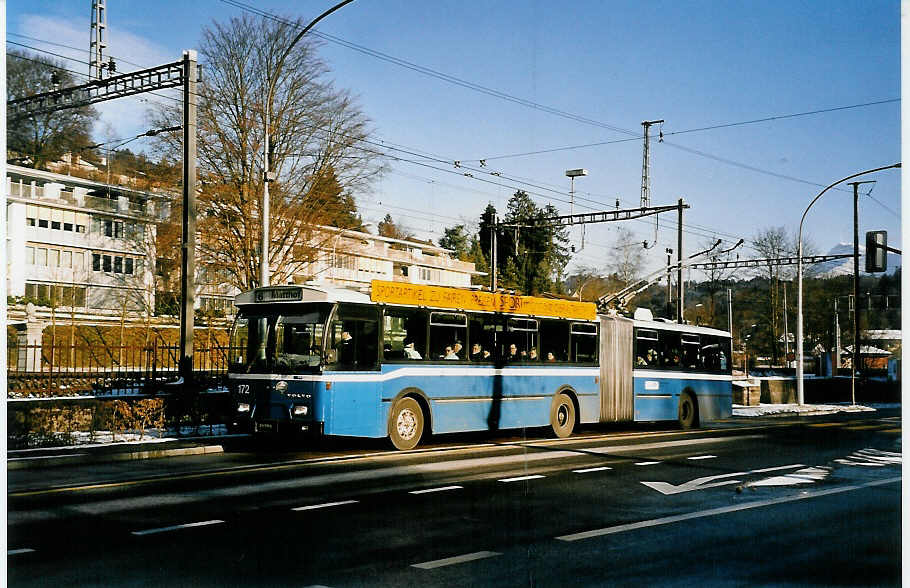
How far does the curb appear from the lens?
13594 millimetres

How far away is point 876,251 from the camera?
8.59 metres

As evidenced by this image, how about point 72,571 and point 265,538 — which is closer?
point 72,571

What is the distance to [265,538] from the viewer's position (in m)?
7.88

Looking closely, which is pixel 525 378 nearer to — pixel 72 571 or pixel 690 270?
pixel 690 270

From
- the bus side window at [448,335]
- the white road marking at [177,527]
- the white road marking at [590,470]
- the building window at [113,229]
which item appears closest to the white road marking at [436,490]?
the white road marking at [590,470]

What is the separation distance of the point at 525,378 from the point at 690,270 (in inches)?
150

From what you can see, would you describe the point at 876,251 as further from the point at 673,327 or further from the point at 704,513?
the point at 673,327

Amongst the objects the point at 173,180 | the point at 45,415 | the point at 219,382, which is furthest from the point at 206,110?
the point at 45,415

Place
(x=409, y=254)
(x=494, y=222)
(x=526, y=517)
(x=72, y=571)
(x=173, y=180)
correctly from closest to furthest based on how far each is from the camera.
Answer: (x=72, y=571) < (x=526, y=517) < (x=494, y=222) < (x=409, y=254) < (x=173, y=180)

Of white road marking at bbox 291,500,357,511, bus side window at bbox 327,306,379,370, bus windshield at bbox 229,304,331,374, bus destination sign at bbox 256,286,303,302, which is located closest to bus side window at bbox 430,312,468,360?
bus side window at bbox 327,306,379,370

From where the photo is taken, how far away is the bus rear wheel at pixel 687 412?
22.8m

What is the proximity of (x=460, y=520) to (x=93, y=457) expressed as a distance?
767cm

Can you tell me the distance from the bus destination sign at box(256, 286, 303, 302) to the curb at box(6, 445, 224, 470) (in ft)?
8.64

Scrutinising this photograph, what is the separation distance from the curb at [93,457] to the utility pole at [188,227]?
11.1ft
